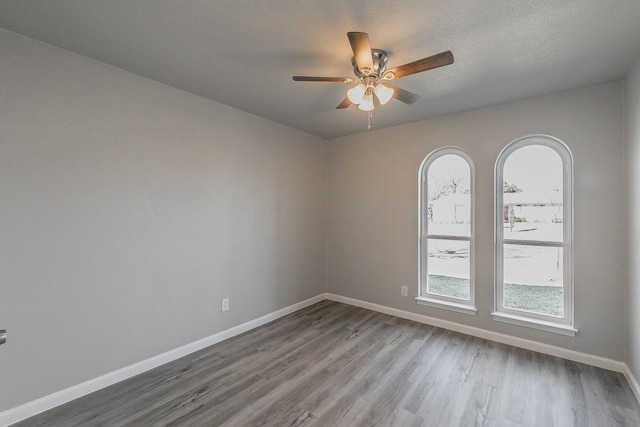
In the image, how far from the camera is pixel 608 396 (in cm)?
210

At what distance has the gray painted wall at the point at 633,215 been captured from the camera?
212 centimetres

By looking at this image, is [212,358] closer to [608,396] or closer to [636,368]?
[608,396]

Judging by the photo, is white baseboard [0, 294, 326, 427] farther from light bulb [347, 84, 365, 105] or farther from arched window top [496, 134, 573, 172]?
arched window top [496, 134, 573, 172]

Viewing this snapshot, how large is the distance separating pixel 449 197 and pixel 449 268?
0.89 m

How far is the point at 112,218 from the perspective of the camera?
225cm

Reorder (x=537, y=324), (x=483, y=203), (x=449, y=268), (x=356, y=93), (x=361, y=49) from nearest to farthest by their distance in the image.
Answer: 1. (x=361, y=49)
2. (x=356, y=93)
3. (x=537, y=324)
4. (x=483, y=203)
5. (x=449, y=268)

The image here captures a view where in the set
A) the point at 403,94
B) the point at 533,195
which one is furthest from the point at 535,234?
the point at 403,94

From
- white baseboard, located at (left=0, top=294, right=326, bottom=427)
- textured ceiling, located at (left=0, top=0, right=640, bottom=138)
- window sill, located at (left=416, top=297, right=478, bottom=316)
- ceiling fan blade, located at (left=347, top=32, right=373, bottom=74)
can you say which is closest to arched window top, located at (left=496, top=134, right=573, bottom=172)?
textured ceiling, located at (left=0, top=0, right=640, bottom=138)

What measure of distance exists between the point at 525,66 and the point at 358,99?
56.0 inches

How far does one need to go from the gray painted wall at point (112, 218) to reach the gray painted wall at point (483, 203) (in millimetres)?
1358

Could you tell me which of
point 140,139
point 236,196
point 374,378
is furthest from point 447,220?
point 140,139

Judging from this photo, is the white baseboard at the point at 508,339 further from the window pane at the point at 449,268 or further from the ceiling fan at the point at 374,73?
the ceiling fan at the point at 374,73

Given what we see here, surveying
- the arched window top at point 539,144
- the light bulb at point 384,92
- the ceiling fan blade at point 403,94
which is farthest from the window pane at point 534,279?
the light bulb at point 384,92

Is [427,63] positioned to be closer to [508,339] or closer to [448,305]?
[448,305]
